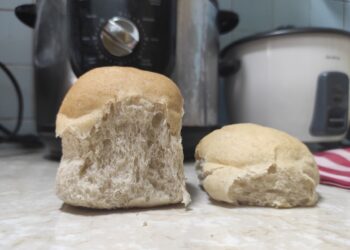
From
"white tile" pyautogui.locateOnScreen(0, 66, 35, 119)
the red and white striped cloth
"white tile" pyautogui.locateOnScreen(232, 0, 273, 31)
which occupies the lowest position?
the red and white striped cloth

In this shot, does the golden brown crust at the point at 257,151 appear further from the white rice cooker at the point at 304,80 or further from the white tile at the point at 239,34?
the white tile at the point at 239,34

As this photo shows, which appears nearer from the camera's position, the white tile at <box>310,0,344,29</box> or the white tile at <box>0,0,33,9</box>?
the white tile at <box>0,0,33,9</box>

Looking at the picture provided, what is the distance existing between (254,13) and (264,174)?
793mm

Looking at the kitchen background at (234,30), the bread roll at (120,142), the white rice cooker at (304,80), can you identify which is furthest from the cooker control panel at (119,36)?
the kitchen background at (234,30)

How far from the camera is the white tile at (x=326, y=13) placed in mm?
1137

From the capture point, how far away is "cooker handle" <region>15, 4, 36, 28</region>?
0.74 metres

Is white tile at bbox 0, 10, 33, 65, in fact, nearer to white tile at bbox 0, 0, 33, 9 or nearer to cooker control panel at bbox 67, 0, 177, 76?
white tile at bbox 0, 0, 33, 9

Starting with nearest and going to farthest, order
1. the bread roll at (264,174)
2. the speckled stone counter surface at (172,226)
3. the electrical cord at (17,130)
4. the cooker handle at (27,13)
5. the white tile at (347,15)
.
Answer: the speckled stone counter surface at (172,226) < the bread roll at (264,174) < the cooker handle at (27,13) < the electrical cord at (17,130) < the white tile at (347,15)

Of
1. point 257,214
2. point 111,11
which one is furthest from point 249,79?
point 257,214

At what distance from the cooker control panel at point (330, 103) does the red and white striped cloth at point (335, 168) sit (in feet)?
0.27

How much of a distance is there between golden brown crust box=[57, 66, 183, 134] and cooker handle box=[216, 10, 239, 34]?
15.9 inches

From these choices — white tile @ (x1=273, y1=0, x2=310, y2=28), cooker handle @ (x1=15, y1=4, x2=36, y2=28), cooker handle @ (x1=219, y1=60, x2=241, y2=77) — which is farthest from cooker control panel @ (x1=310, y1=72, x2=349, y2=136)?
cooker handle @ (x1=15, y1=4, x2=36, y2=28)

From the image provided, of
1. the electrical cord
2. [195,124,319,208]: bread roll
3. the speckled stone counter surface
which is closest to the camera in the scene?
the speckled stone counter surface

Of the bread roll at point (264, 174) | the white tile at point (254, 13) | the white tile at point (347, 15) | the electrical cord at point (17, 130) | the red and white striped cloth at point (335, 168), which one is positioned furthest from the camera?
the white tile at point (347, 15)
